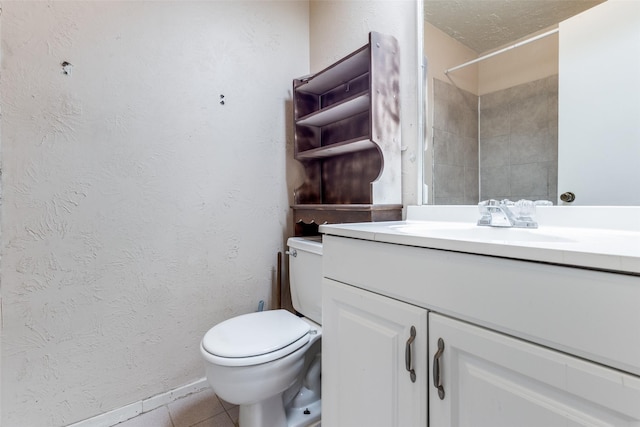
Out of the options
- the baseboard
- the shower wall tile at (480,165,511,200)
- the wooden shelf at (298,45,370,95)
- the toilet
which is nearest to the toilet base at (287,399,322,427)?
the toilet

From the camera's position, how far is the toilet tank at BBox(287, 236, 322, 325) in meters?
1.29

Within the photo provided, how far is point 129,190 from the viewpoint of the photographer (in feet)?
4.10

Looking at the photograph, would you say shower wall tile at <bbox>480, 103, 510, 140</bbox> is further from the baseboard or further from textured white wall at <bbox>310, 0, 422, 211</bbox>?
the baseboard

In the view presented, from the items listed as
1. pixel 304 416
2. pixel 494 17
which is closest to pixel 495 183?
pixel 494 17

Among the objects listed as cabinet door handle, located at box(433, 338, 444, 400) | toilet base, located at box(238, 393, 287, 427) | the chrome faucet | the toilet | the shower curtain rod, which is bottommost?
toilet base, located at box(238, 393, 287, 427)

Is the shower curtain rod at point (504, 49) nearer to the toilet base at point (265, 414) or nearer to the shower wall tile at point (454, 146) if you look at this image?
the shower wall tile at point (454, 146)

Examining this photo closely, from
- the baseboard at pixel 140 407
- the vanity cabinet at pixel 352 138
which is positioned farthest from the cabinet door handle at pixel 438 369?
the baseboard at pixel 140 407

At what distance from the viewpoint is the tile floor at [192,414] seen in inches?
48.6

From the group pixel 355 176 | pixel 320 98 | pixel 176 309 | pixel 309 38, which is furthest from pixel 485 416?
pixel 309 38

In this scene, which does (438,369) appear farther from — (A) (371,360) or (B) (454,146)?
(B) (454,146)

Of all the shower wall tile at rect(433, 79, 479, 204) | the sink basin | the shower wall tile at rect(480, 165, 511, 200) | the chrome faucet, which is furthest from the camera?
the shower wall tile at rect(433, 79, 479, 204)

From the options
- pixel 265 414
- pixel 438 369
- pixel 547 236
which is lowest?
pixel 265 414

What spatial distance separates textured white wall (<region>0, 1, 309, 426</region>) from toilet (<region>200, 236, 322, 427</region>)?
353 millimetres

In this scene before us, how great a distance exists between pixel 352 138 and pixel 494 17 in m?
0.75
